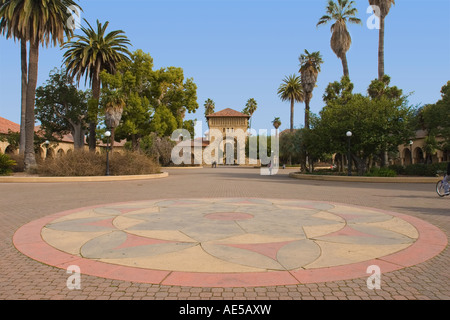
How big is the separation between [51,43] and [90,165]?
13515 millimetres

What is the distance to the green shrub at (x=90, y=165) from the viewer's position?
22.2 meters

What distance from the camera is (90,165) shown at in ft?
74.7

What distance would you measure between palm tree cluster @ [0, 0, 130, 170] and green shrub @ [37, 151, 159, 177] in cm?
337

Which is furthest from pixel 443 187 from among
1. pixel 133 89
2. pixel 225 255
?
pixel 133 89

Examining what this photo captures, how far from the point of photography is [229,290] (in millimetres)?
3428

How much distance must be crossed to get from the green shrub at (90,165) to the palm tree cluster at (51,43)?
11.1 ft

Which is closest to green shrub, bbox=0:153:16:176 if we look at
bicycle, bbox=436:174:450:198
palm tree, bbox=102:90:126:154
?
palm tree, bbox=102:90:126:154

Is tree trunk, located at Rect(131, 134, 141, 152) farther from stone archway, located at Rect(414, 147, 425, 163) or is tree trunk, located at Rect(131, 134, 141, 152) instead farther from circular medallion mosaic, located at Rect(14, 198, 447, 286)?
stone archway, located at Rect(414, 147, 425, 163)

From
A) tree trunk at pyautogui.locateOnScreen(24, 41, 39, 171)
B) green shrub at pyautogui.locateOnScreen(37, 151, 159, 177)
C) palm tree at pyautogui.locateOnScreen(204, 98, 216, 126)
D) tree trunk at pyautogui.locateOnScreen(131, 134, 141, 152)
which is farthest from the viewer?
palm tree at pyautogui.locateOnScreen(204, 98, 216, 126)

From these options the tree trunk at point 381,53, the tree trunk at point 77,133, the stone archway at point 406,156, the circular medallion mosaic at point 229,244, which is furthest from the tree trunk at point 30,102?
the stone archway at point 406,156

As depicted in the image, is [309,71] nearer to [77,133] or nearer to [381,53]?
[381,53]

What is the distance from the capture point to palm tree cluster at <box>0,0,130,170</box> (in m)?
25.3
